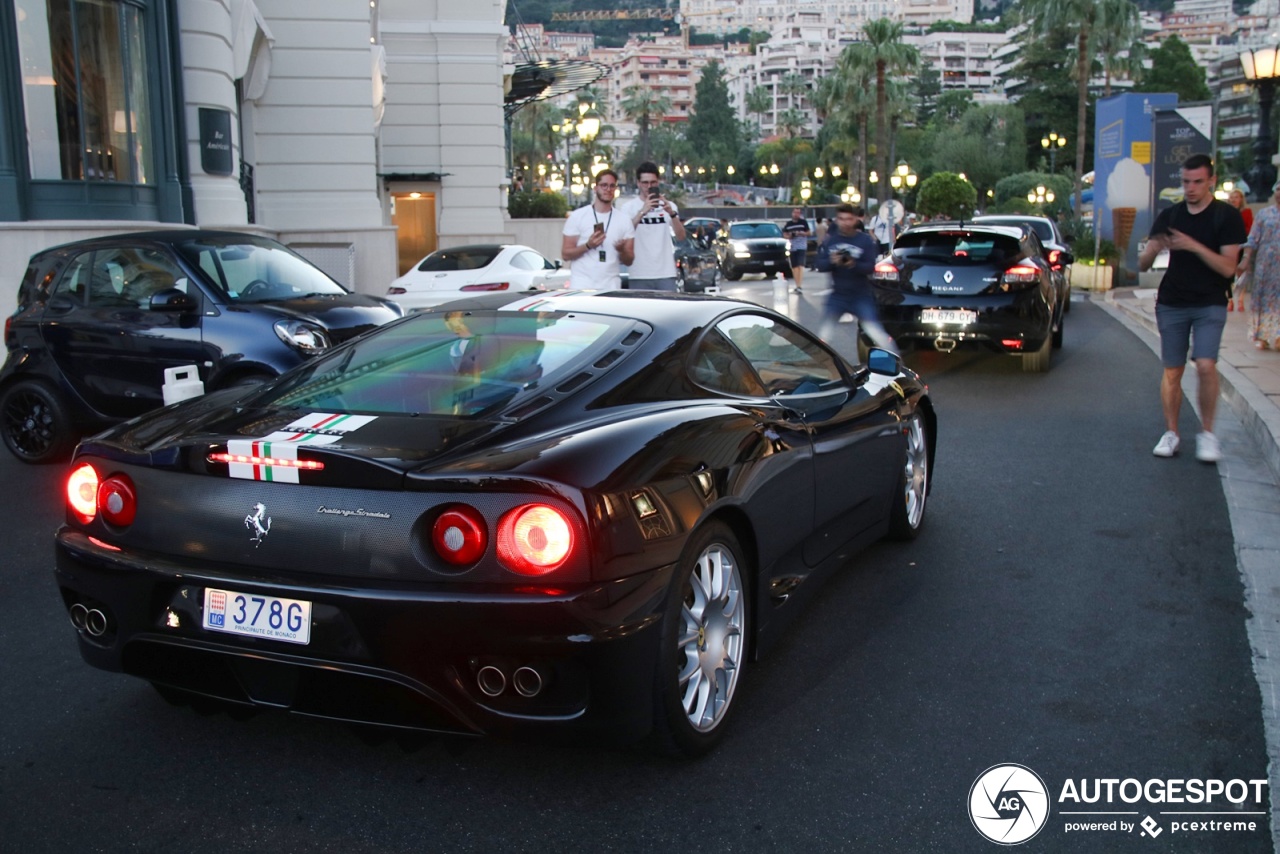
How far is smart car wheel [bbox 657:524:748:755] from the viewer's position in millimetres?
3404

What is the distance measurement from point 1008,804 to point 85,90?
606 inches

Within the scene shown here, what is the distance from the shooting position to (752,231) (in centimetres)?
3516

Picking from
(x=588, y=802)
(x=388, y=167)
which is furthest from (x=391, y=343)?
(x=388, y=167)

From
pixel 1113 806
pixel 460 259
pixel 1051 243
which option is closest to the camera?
pixel 1113 806

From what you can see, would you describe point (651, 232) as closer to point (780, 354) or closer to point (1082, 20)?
point (780, 354)

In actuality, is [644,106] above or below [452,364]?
above

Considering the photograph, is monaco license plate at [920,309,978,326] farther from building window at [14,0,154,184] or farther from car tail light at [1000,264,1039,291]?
building window at [14,0,154,184]

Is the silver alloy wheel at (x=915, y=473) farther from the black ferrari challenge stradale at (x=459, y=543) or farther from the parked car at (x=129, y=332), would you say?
the parked car at (x=129, y=332)

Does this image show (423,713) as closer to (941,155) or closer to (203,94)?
(203,94)

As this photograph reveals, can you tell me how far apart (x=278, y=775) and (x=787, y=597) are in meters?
1.78

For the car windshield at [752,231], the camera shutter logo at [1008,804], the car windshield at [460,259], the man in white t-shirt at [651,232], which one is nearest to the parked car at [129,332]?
the man in white t-shirt at [651,232]

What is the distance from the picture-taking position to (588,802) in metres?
3.38

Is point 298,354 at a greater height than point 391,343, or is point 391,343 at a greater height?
point 391,343

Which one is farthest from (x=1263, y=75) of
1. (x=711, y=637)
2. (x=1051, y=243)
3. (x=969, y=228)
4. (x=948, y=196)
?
(x=948, y=196)
